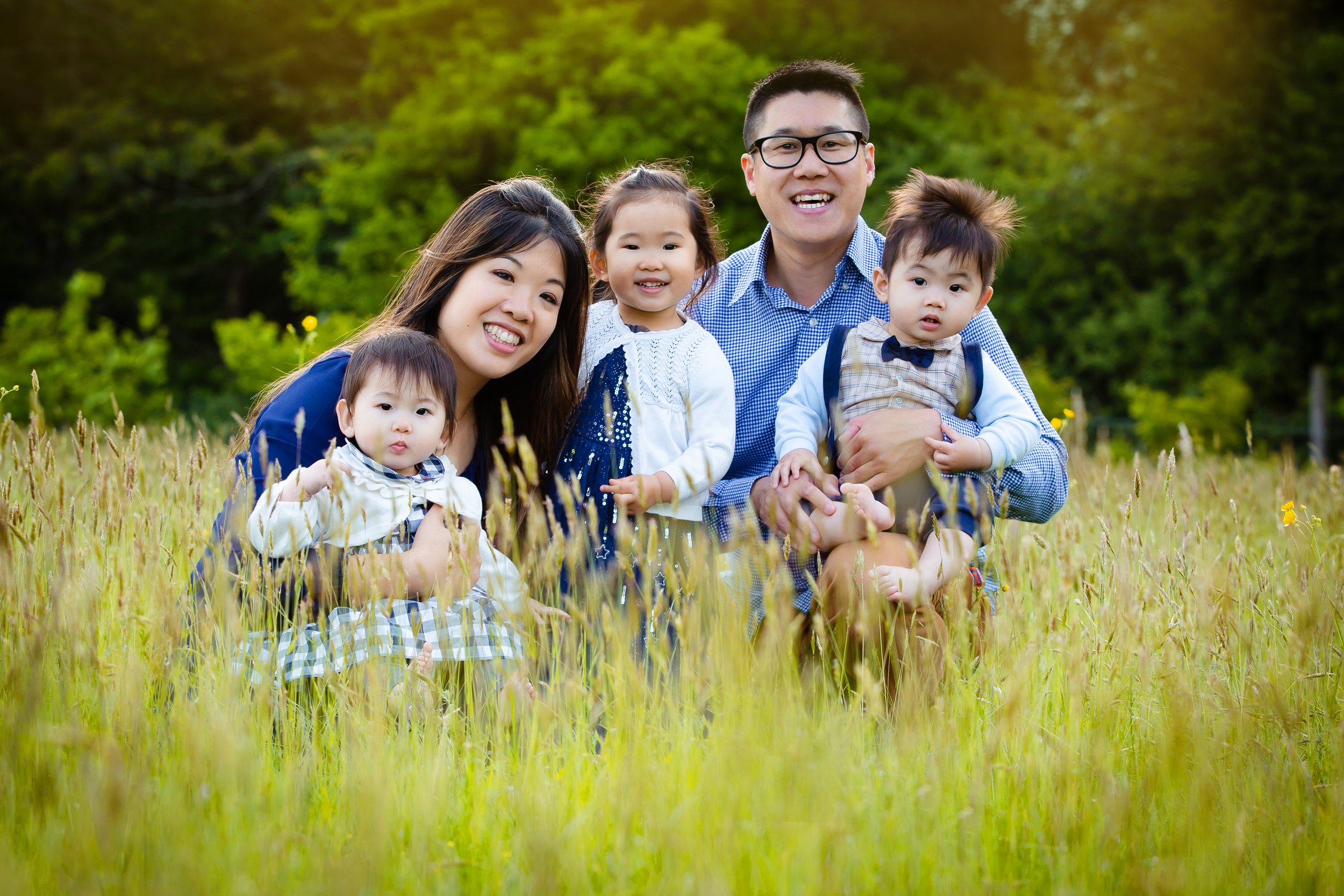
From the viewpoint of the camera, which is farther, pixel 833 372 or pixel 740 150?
pixel 740 150

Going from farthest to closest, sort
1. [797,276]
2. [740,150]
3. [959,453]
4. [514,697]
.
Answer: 1. [740,150]
2. [797,276]
3. [959,453]
4. [514,697]

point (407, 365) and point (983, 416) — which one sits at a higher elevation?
point (407, 365)

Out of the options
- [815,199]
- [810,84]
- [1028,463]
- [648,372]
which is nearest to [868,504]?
[1028,463]

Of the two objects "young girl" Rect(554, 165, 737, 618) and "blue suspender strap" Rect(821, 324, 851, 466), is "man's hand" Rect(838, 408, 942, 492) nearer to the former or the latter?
"blue suspender strap" Rect(821, 324, 851, 466)

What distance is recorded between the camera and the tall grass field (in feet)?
4.90

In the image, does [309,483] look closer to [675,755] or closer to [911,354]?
[675,755]

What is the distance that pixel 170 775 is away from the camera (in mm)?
1666

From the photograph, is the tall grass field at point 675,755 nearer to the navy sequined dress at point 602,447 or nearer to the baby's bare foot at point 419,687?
the baby's bare foot at point 419,687

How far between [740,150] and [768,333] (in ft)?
29.0

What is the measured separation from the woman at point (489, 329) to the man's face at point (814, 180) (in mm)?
717

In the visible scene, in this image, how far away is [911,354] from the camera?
2.75 metres

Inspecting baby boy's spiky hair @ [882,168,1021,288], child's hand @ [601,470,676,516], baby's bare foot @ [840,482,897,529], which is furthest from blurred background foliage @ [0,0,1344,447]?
baby's bare foot @ [840,482,897,529]

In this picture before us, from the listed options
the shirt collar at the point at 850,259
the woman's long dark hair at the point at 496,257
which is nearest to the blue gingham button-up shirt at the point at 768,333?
the shirt collar at the point at 850,259

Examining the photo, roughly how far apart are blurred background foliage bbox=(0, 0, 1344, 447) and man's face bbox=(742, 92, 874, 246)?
6.94 metres
